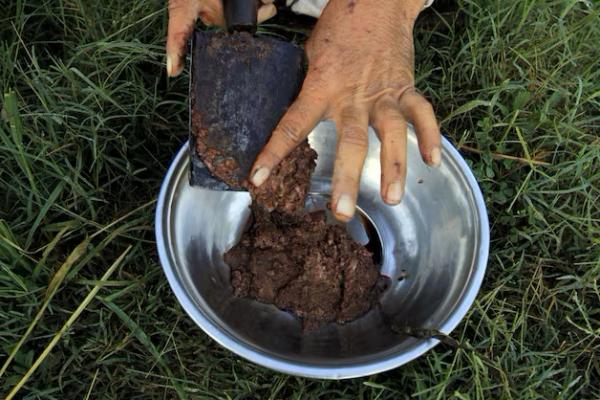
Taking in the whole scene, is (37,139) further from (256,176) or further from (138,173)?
(256,176)

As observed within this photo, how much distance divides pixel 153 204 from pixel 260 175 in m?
0.68

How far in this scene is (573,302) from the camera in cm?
199

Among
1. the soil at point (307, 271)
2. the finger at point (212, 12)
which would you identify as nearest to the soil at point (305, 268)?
the soil at point (307, 271)

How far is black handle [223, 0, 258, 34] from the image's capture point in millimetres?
1596

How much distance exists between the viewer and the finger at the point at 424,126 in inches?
58.9

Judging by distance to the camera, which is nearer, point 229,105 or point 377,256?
point 229,105

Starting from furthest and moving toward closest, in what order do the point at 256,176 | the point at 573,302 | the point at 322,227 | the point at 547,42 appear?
the point at 547,42, the point at 573,302, the point at 322,227, the point at 256,176

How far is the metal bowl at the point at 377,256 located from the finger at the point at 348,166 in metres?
0.40

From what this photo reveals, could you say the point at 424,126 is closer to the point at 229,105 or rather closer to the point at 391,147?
the point at 391,147

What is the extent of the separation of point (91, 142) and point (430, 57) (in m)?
1.27

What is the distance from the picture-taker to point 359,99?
5.33ft

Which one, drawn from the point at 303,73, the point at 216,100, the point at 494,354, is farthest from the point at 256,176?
the point at 494,354

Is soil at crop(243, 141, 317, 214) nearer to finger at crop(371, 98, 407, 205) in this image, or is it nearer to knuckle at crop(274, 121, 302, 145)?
knuckle at crop(274, 121, 302, 145)

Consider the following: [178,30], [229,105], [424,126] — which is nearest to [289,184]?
[229,105]
